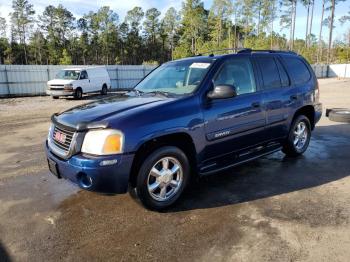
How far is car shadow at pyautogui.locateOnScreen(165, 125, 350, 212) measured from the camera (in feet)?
14.3

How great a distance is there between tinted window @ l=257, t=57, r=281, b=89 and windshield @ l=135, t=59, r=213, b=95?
1014 mm

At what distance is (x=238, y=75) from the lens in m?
4.78

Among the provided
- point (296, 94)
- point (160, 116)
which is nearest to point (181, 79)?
point (160, 116)

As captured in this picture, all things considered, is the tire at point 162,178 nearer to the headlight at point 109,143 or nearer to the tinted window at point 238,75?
the headlight at point 109,143

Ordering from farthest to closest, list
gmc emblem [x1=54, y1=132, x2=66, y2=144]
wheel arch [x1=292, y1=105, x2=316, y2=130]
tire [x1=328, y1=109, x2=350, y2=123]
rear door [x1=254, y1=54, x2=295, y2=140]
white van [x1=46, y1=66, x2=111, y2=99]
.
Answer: white van [x1=46, y1=66, x2=111, y2=99]
tire [x1=328, y1=109, x2=350, y2=123]
wheel arch [x1=292, y1=105, x2=316, y2=130]
rear door [x1=254, y1=54, x2=295, y2=140]
gmc emblem [x1=54, y1=132, x2=66, y2=144]

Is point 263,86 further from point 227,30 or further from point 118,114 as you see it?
point 227,30

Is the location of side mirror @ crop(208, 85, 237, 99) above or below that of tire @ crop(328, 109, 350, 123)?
Answer: above

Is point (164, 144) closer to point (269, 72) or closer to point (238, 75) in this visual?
point (238, 75)

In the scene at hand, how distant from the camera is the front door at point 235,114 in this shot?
427 centimetres

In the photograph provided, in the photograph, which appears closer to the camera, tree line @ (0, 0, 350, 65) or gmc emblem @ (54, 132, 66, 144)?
gmc emblem @ (54, 132, 66, 144)

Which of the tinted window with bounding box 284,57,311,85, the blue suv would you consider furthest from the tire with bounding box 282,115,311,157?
the tinted window with bounding box 284,57,311,85

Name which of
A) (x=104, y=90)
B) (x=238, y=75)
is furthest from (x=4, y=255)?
(x=104, y=90)

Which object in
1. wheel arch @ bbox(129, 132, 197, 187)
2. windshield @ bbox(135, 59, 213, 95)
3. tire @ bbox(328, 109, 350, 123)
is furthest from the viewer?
tire @ bbox(328, 109, 350, 123)

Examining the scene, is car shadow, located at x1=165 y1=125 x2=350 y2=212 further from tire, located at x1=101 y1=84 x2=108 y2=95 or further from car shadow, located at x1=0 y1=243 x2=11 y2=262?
tire, located at x1=101 y1=84 x2=108 y2=95
